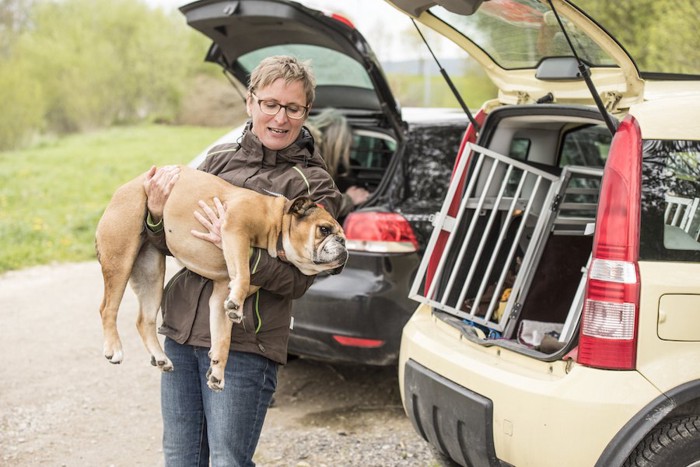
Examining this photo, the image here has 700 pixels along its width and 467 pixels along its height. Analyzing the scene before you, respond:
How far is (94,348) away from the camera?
20.0ft

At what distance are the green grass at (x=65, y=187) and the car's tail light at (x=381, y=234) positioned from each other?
6201mm

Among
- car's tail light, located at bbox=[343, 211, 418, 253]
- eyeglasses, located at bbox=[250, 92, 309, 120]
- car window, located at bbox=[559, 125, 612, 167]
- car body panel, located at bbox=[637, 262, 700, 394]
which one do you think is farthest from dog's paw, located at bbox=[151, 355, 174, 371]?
car window, located at bbox=[559, 125, 612, 167]

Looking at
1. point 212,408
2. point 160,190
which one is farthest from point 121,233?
point 212,408

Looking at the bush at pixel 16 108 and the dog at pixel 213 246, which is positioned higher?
the dog at pixel 213 246

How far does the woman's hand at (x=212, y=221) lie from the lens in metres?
2.55

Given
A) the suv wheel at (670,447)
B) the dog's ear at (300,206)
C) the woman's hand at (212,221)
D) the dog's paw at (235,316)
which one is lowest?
the suv wheel at (670,447)

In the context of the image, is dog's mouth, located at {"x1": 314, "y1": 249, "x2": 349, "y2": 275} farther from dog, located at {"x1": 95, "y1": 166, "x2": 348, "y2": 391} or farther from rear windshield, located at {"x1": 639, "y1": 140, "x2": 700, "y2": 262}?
rear windshield, located at {"x1": 639, "y1": 140, "x2": 700, "y2": 262}

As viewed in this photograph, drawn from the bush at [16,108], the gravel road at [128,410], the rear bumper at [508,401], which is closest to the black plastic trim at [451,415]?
the rear bumper at [508,401]

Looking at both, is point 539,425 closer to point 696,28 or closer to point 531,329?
point 531,329

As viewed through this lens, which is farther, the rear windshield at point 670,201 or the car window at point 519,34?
the car window at point 519,34

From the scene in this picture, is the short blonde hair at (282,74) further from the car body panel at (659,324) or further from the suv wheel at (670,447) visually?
the suv wheel at (670,447)

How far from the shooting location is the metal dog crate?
11.9 ft

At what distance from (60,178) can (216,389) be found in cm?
1477

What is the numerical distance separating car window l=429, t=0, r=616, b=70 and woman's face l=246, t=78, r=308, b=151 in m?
1.10
